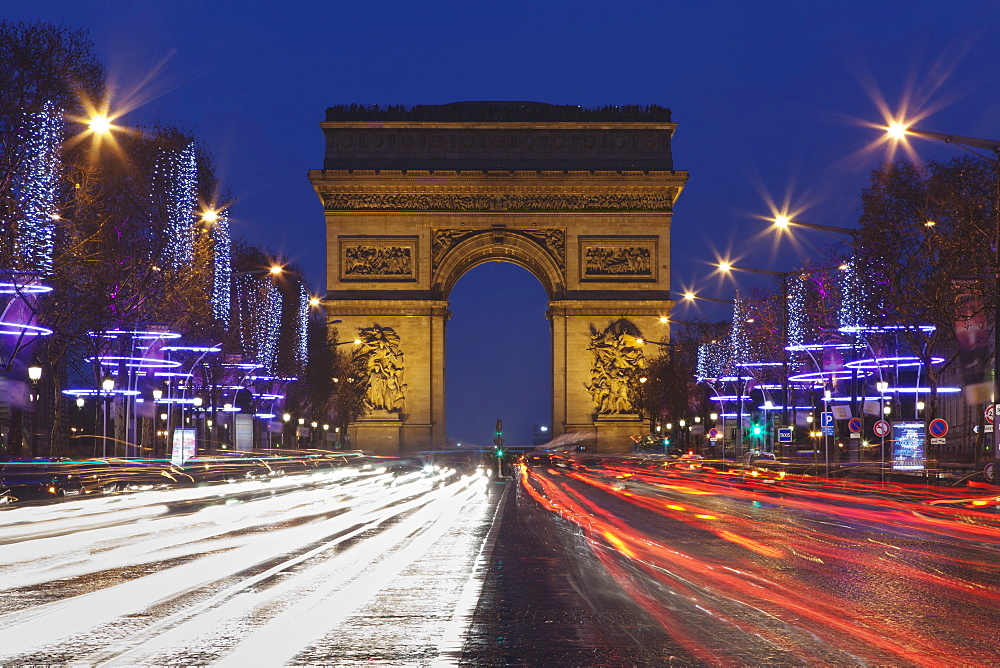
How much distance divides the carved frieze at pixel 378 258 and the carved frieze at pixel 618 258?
10.0 meters

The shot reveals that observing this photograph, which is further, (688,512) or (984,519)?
(688,512)

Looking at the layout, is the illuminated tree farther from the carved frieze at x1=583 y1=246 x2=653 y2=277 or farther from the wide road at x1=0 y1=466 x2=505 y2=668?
A: the carved frieze at x1=583 y1=246 x2=653 y2=277

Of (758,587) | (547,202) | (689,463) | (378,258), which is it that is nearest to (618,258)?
(547,202)

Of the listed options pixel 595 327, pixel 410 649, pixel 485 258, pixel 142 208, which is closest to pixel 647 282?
pixel 595 327

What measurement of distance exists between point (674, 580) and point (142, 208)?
33.7 metres

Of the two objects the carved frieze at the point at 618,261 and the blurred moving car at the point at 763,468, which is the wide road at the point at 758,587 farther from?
the carved frieze at the point at 618,261

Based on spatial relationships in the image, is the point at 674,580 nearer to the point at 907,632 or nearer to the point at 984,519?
the point at 907,632

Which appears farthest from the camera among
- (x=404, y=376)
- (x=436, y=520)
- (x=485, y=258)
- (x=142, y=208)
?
(x=485, y=258)

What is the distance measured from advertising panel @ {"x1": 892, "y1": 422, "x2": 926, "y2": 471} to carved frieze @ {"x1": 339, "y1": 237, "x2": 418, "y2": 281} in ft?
138

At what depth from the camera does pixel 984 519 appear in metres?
22.0

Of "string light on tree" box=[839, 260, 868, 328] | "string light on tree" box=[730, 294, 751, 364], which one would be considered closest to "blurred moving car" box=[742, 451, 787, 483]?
"string light on tree" box=[839, 260, 868, 328]

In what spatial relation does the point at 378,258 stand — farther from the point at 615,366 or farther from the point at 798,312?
the point at 798,312

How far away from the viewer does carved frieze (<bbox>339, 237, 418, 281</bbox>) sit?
245ft

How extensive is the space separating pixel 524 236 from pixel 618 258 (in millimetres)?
5609
